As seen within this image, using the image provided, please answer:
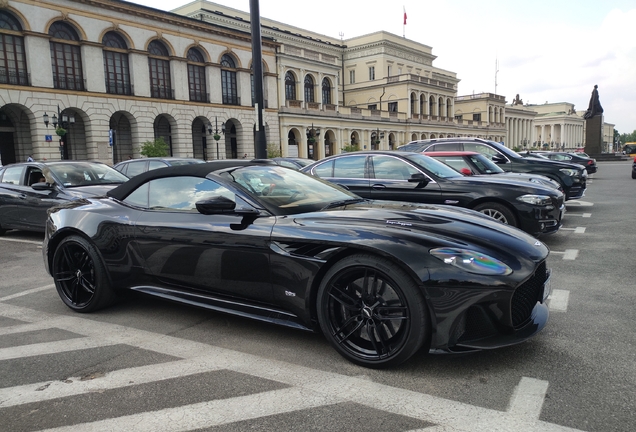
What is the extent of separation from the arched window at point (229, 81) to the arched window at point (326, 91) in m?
19.7

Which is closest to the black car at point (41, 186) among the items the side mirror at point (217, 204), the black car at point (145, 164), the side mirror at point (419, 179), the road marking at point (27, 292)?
the road marking at point (27, 292)

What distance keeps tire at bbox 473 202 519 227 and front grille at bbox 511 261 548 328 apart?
392 centimetres

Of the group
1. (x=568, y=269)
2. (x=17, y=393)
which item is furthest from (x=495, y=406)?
(x=568, y=269)

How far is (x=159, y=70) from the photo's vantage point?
4178 centimetres

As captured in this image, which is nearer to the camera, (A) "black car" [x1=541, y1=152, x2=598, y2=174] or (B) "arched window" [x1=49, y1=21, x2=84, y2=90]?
(A) "black car" [x1=541, y1=152, x2=598, y2=174]

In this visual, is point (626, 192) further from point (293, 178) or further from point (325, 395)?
point (325, 395)

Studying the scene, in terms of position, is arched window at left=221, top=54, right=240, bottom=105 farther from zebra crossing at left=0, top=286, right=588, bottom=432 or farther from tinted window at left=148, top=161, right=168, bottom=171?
zebra crossing at left=0, top=286, right=588, bottom=432

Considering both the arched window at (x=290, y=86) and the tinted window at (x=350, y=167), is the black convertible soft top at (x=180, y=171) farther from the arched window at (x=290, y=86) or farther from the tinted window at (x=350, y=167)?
the arched window at (x=290, y=86)

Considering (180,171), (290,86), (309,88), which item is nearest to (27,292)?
(180,171)

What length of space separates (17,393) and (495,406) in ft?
A: 9.41

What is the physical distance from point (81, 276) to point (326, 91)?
63.9 metres

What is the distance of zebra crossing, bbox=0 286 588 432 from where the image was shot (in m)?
2.53

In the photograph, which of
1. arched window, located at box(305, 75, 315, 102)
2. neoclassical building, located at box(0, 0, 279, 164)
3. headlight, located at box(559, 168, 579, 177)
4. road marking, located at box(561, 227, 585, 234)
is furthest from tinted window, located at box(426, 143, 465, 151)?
arched window, located at box(305, 75, 315, 102)

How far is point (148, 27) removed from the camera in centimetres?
4019
